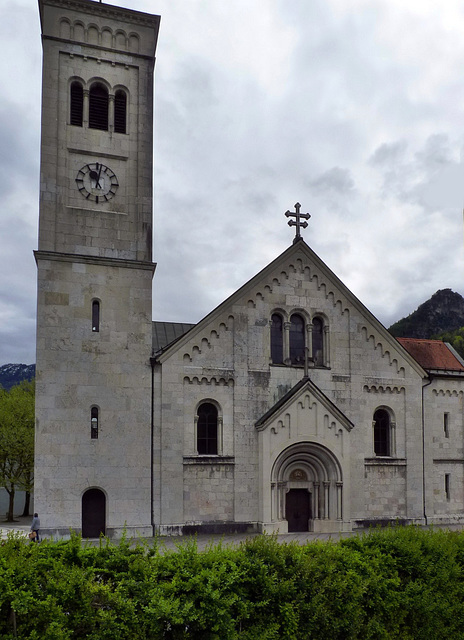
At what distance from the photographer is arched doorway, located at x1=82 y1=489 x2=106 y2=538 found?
85.6 ft

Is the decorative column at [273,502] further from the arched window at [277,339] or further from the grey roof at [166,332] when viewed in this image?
the grey roof at [166,332]

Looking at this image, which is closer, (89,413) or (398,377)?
(89,413)

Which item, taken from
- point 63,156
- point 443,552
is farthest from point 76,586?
point 63,156

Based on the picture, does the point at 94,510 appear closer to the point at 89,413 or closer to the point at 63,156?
the point at 89,413

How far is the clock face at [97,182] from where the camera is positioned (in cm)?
2850

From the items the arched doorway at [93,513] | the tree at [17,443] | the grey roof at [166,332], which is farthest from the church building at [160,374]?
the tree at [17,443]

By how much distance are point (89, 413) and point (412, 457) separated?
1716 centimetres

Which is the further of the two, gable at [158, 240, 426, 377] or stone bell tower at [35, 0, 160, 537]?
gable at [158, 240, 426, 377]

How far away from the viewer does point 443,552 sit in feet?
49.2

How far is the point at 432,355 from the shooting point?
3497 cm

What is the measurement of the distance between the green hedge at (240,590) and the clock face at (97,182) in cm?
1914

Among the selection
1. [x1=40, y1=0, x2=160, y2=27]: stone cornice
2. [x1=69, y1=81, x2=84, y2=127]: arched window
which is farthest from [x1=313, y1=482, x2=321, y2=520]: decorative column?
[x1=40, y1=0, x2=160, y2=27]: stone cornice

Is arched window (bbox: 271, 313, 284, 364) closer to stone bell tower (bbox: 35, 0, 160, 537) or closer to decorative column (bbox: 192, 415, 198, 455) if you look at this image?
decorative column (bbox: 192, 415, 198, 455)

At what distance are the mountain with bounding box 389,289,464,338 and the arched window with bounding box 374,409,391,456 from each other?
112 m
